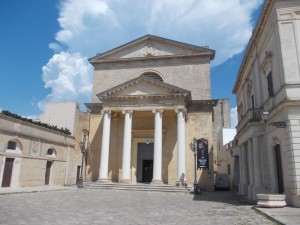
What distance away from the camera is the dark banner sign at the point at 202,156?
71.2 feet

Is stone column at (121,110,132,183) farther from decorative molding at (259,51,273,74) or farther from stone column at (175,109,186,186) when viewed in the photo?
decorative molding at (259,51,273,74)

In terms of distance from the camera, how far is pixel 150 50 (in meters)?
29.4

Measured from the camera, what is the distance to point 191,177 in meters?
24.5

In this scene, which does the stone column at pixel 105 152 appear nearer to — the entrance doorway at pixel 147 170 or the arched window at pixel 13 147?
the entrance doorway at pixel 147 170

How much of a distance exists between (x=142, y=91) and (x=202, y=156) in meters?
7.71

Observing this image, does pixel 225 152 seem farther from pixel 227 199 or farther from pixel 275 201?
pixel 275 201

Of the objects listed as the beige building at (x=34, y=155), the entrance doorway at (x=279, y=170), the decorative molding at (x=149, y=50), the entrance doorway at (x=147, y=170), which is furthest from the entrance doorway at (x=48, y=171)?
the entrance doorway at (x=279, y=170)

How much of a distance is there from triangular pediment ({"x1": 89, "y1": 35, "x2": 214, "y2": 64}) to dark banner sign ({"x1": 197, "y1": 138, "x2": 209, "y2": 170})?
10.0 m

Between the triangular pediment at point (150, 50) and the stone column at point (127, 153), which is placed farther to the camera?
the triangular pediment at point (150, 50)

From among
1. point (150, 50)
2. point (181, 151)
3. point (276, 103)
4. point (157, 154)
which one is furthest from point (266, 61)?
point (150, 50)

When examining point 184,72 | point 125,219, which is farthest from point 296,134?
point 184,72

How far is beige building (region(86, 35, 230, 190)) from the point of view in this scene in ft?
78.0

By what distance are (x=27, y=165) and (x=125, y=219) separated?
15.6m

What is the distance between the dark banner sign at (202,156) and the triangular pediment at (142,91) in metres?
4.29
